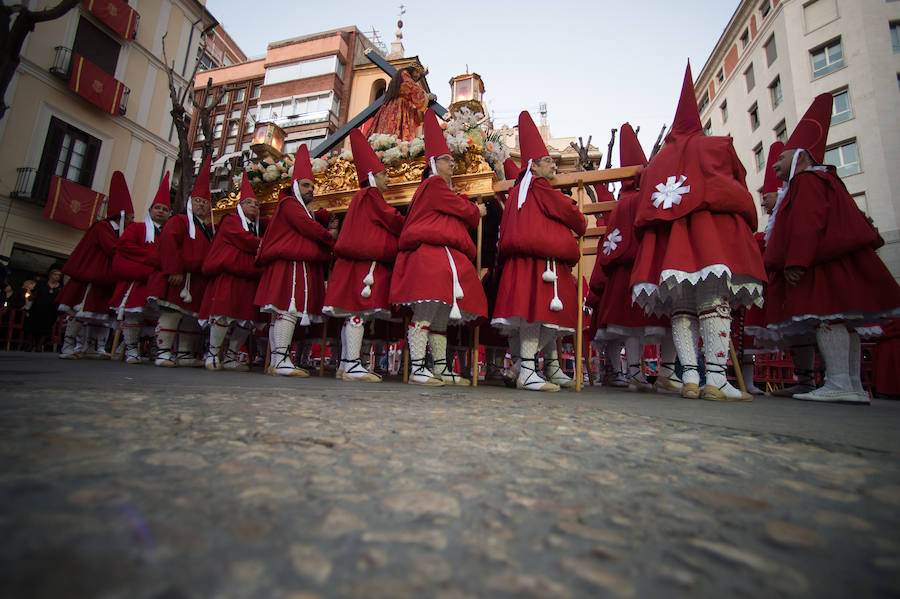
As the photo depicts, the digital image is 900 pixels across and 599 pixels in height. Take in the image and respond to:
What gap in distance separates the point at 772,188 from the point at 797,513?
5.14 meters

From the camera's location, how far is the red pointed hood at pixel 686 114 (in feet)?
11.1

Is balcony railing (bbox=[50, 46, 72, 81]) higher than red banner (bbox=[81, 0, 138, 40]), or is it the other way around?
red banner (bbox=[81, 0, 138, 40])

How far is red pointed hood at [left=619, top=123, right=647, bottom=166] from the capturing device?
4.47 metres

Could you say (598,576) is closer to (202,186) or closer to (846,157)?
(202,186)

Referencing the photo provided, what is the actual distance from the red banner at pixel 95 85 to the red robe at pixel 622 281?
53.4 ft

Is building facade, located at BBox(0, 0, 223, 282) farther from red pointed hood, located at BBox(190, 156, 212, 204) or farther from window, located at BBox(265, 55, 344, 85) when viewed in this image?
red pointed hood, located at BBox(190, 156, 212, 204)

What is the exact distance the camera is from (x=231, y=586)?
405mm

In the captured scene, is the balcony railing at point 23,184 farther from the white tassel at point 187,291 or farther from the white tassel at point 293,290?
the white tassel at point 293,290

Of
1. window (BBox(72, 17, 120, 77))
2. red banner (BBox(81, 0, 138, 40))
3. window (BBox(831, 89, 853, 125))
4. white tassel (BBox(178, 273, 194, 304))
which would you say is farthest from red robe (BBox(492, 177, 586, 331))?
window (BBox(831, 89, 853, 125))

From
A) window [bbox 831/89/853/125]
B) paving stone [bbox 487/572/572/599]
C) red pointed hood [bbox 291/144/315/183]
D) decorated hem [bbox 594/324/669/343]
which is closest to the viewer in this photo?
paving stone [bbox 487/572/572/599]

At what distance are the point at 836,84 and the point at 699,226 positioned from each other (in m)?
20.8

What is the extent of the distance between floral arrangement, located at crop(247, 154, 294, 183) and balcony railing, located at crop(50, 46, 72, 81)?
466 inches

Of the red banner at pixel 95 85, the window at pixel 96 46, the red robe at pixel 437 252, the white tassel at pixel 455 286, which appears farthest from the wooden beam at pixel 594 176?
the window at pixel 96 46

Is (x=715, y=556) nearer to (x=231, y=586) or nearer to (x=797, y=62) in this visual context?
(x=231, y=586)
